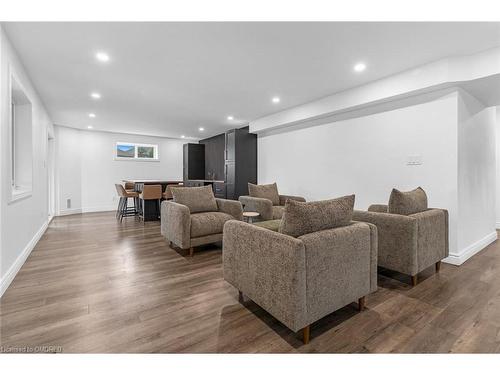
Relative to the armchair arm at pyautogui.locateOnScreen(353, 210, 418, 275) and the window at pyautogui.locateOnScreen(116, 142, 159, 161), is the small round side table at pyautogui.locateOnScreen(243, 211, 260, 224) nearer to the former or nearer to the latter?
the armchair arm at pyautogui.locateOnScreen(353, 210, 418, 275)

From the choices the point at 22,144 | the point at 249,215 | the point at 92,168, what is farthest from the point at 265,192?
the point at 92,168

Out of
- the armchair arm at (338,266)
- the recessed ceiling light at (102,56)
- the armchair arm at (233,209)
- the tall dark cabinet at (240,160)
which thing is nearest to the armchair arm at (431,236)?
the armchair arm at (338,266)

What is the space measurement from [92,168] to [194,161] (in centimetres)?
305

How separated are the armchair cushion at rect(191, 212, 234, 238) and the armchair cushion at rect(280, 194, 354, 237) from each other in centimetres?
185

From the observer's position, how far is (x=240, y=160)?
608cm

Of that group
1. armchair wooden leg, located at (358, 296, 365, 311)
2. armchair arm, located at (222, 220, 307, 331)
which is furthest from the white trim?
armchair wooden leg, located at (358, 296, 365, 311)

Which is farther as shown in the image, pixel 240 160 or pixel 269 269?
pixel 240 160

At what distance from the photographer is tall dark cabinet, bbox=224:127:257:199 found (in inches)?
238

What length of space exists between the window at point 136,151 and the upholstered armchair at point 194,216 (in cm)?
507

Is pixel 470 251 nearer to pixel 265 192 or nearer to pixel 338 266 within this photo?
pixel 338 266

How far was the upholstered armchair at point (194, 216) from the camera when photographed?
3.14m

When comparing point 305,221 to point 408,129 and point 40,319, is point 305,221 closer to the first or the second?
point 40,319
